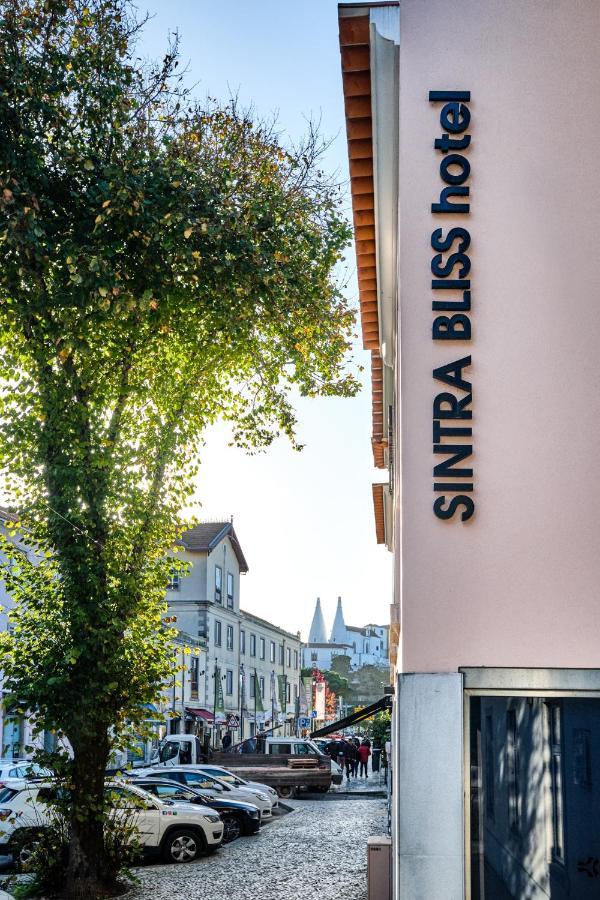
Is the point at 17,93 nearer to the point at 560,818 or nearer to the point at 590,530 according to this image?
the point at 590,530

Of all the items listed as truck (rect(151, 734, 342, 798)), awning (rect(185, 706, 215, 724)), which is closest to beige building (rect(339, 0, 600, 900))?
truck (rect(151, 734, 342, 798))

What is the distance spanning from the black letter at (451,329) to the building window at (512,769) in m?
2.64

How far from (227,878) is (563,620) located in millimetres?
12570

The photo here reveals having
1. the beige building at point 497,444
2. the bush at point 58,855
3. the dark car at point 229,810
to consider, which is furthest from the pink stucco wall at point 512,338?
the dark car at point 229,810

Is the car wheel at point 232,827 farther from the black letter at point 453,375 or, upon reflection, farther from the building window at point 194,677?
the building window at point 194,677

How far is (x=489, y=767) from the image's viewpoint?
6.94 metres

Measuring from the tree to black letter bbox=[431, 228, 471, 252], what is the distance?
732 centimetres

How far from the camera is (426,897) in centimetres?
683

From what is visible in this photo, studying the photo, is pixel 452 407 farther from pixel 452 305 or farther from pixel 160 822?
pixel 160 822

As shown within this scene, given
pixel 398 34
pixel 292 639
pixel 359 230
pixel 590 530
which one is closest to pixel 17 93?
pixel 359 230

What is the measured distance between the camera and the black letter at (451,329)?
752cm

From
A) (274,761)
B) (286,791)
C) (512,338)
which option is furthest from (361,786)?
(512,338)

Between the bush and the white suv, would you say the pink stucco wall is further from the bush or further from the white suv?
the white suv

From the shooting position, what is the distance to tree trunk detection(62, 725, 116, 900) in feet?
51.4
